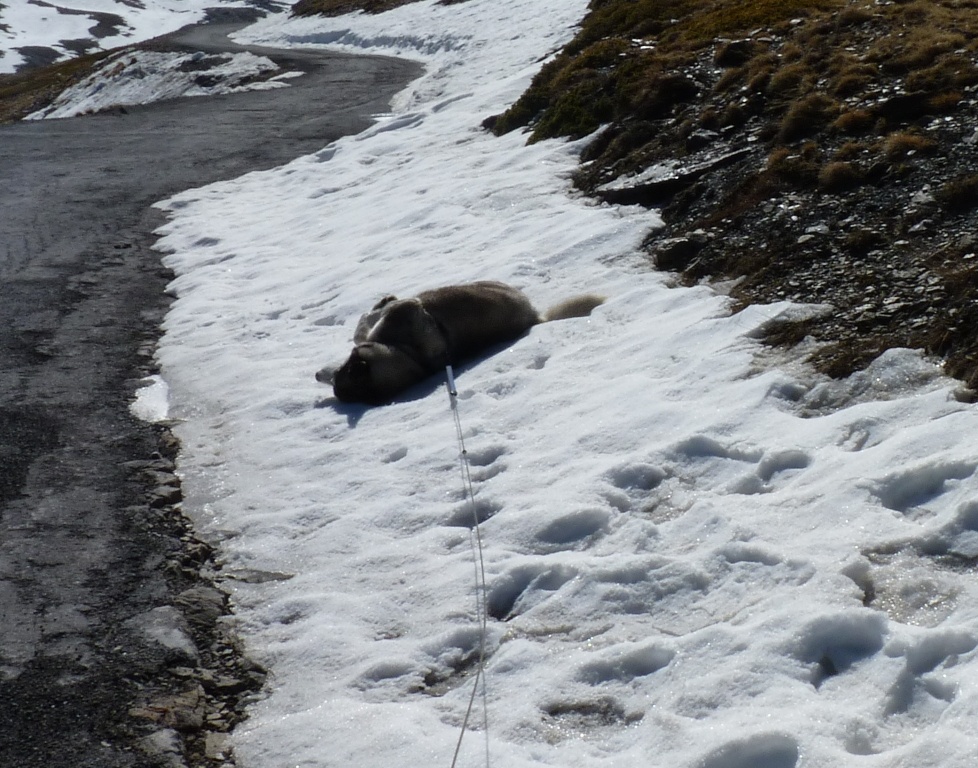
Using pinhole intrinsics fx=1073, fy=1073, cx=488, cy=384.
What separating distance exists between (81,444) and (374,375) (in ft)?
7.94

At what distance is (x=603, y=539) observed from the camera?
20.2 feet

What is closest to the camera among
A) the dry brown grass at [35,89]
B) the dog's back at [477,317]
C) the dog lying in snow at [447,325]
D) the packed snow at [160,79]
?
the dog lying in snow at [447,325]

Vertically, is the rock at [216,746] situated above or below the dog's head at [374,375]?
below

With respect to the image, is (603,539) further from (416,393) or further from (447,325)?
(447,325)

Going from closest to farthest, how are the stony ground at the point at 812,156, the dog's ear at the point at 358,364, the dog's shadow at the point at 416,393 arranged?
1. the stony ground at the point at 812,156
2. the dog's shadow at the point at 416,393
3. the dog's ear at the point at 358,364

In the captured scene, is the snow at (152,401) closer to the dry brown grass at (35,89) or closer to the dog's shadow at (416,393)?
the dog's shadow at (416,393)

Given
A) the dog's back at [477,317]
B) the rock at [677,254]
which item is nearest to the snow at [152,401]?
the dog's back at [477,317]

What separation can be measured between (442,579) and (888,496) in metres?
2.50

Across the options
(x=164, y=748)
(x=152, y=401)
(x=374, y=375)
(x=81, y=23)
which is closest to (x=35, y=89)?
(x=81, y=23)

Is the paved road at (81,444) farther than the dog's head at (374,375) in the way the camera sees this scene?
No

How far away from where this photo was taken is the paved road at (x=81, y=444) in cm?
543

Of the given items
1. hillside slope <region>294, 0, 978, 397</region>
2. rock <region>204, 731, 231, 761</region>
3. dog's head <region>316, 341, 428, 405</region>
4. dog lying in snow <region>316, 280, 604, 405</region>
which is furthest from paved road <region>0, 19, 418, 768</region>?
hillside slope <region>294, 0, 978, 397</region>

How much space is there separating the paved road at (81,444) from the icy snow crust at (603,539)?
542mm

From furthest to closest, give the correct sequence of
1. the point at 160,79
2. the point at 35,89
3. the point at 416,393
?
the point at 35,89 → the point at 160,79 → the point at 416,393
